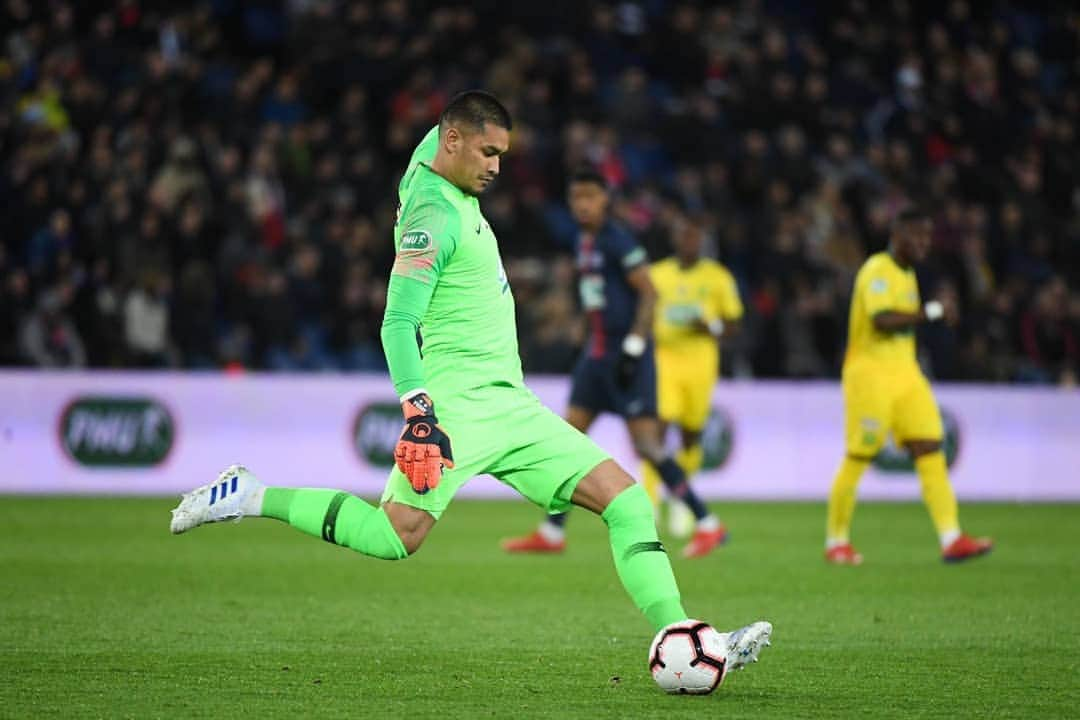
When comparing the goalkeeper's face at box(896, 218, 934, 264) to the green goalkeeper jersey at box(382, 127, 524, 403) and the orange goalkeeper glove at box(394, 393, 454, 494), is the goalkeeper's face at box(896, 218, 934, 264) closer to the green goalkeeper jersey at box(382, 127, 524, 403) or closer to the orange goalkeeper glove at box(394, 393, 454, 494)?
the green goalkeeper jersey at box(382, 127, 524, 403)

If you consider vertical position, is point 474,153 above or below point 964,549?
above

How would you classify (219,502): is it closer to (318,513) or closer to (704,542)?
(318,513)

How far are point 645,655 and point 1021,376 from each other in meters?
13.9

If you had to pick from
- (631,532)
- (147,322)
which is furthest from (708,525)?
(147,322)

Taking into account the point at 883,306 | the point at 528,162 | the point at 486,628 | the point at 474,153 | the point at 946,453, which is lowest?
the point at 946,453

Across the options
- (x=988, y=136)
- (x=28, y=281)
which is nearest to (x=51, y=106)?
(x=28, y=281)

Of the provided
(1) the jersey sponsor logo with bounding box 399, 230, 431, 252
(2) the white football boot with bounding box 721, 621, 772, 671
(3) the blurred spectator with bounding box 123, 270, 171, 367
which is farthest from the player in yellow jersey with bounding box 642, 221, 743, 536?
(1) the jersey sponsor logo with bounding box 399, 230, 431, 252

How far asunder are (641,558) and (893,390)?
205 inches

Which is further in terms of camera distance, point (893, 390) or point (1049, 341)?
point (1049, 341)

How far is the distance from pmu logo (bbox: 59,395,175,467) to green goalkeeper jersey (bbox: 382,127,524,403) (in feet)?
34.2

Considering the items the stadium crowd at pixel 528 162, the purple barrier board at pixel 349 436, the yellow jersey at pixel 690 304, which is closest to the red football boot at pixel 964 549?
the yellow jersey at pixel 690 304

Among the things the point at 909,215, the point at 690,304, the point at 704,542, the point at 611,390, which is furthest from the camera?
the point at 690,304

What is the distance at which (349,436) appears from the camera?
1669cm

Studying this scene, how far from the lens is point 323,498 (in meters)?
6.21
